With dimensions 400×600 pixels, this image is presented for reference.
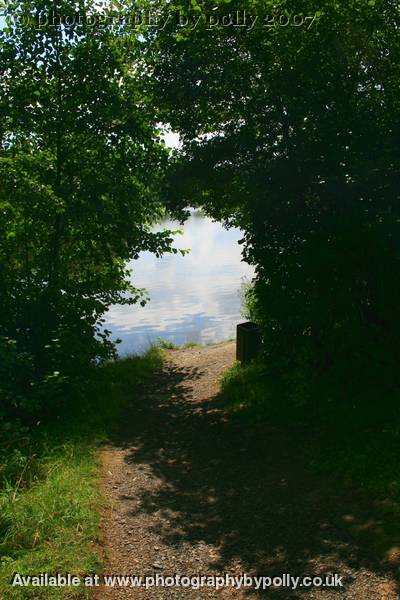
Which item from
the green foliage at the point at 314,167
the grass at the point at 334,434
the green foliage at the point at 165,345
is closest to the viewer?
the grass at the point at 334,434

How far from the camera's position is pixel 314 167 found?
32.3 ft

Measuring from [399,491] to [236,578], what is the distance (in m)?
2.28

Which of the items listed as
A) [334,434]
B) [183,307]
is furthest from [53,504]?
[183,307]

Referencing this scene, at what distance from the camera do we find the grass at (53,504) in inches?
212

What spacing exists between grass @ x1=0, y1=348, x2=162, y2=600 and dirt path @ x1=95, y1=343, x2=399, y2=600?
0.31 m

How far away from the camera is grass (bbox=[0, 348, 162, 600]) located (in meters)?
5.39

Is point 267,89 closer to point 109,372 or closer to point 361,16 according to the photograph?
point 361,16

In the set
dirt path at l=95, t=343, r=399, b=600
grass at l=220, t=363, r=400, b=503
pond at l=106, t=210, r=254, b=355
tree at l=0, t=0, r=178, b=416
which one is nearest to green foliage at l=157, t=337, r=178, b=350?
pond at l=106, t=210, r=254, b=355

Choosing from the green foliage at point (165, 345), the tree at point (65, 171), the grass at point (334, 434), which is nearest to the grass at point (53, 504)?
the tree at point (65, 171)

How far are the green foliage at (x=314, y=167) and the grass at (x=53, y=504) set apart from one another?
3947 millimetres

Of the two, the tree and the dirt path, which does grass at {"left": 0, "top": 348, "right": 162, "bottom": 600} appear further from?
the tree

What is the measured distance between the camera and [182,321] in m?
39.9

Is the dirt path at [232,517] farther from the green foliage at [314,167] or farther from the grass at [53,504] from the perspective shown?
the green foliage at [314,167]

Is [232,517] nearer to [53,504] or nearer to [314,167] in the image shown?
[53,504]
